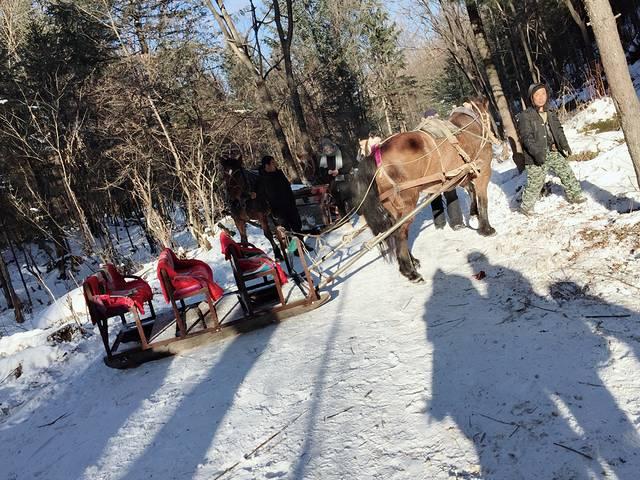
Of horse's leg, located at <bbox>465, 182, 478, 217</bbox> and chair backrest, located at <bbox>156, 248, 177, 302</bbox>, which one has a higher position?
chair backrest, located at <bbox>156, 248, 177, 302</bbox>

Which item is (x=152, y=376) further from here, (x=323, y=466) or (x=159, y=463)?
(x=323, y=466)

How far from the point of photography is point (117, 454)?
12.3 ft

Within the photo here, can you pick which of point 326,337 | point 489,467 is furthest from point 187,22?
point 489,467

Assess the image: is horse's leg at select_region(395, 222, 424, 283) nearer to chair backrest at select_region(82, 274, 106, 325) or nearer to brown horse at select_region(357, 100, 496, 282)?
brown horse at select_region(357, 100, 496, 282)

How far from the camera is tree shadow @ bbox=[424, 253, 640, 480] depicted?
2471mm

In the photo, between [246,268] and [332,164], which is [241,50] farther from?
[246,268]

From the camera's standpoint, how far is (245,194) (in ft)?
29.0

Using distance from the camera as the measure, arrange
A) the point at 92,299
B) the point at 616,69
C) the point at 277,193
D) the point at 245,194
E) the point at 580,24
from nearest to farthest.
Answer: the point at 616,69
the point at 92,299
the point at 277,193
the point at 245,194
the point at 580,24

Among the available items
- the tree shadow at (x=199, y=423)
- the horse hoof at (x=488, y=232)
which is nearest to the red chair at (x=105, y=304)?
the tree shadow at (x=199, y=423)

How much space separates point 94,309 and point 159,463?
2.19 meters

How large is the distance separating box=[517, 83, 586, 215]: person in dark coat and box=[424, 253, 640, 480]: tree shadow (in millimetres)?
2054

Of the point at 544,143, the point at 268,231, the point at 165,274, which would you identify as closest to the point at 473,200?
the point at 544,143

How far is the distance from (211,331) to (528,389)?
3502mm

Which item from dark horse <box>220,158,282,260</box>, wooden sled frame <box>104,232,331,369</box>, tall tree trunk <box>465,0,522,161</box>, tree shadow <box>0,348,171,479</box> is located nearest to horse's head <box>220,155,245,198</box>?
dark horse <box>220,158,282,260</box>
